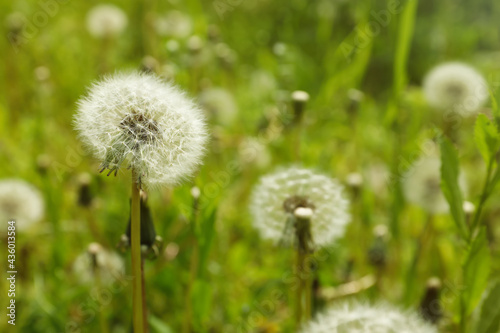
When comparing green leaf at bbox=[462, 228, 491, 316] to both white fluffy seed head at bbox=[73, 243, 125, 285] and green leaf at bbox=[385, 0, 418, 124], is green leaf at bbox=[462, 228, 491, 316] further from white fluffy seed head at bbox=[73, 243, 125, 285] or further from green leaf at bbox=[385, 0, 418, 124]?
white fluffy seed head at bbox=[73, 243, 125, 285]

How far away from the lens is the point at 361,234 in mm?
1865

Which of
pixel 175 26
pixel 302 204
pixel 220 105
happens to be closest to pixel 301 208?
pixel 302 204

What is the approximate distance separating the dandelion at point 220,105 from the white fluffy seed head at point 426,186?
0.85m

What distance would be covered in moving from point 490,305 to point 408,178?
647mm

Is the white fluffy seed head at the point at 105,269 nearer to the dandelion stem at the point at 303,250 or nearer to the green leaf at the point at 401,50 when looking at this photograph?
the dandelion stem at the point at 303,250

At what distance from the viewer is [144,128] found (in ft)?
2.77

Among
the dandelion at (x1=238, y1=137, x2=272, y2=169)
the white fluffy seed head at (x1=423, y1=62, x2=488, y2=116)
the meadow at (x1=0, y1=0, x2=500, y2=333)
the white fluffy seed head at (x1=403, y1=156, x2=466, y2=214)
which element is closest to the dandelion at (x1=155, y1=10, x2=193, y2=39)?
the meadow at (x1=0, y1=0, x2=500, y2=333)

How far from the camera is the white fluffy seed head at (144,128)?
816 mm

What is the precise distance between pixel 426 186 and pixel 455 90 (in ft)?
1.61

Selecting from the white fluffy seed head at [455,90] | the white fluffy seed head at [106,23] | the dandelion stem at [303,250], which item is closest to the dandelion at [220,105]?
the white fluffy seed head at [106,23]

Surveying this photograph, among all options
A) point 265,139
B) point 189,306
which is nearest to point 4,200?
point 189,306

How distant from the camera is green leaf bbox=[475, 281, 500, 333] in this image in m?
1.09

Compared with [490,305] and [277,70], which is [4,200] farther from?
[490,305]

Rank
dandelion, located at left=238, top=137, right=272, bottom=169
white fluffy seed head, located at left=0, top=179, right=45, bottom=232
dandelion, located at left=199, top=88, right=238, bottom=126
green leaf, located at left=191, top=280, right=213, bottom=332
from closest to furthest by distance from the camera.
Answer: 1. green leaf, located at left=191, top=280, right=213, bottom=332
2. white fluffy seed head, located at left=0, top=179, right=45, bottom=232
3. dandelion, located at left=238, top=137, right=272, bottom=169
4. dandelion, located at left=199, top=88, right=238, bottom=126
